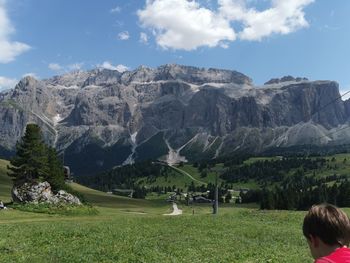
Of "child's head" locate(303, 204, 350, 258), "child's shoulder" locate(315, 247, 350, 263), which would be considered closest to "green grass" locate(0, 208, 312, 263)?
"child's head" locate(303, 204, 350, 258)

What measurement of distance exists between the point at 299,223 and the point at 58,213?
1600 inches

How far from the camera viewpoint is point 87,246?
3023 cm

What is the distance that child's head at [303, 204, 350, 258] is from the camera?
22.2 ft

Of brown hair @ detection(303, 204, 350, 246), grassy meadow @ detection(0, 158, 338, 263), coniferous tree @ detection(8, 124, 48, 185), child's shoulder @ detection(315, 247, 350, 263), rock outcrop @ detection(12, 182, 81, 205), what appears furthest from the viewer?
coniferous tree @ detection(8, 124, 48, 185)

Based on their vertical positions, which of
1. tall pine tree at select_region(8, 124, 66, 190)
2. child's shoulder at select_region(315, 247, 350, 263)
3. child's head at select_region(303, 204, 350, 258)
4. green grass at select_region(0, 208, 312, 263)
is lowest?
green grass at select_region(0, 208, 312, 263)

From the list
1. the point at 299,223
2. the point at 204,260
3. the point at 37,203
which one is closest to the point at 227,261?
the point at 204,260

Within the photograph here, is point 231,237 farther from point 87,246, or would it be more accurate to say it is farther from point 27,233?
point 27,233

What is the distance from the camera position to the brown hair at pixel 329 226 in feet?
22.2

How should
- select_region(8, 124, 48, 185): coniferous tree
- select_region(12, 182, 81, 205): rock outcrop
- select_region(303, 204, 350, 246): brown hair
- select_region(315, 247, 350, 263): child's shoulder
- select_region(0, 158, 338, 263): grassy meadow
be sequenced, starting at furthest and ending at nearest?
select_region(8, 124, 48, 185): coniferous tree, select_region(12, 182, 81, 205): rock outcrop, select_region(0, 158, 338, 263): grassy meadow, select_region(303, 204, 350, 246): brown hair, select_region(315, 247, 350, 263): child's shoulder

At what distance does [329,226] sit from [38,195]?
269ft

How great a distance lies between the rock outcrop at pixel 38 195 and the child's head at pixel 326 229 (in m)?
80.1

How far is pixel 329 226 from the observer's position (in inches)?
266

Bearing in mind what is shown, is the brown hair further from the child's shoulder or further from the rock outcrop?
the rock outcrop

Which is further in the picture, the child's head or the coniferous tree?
the coniferous tree
